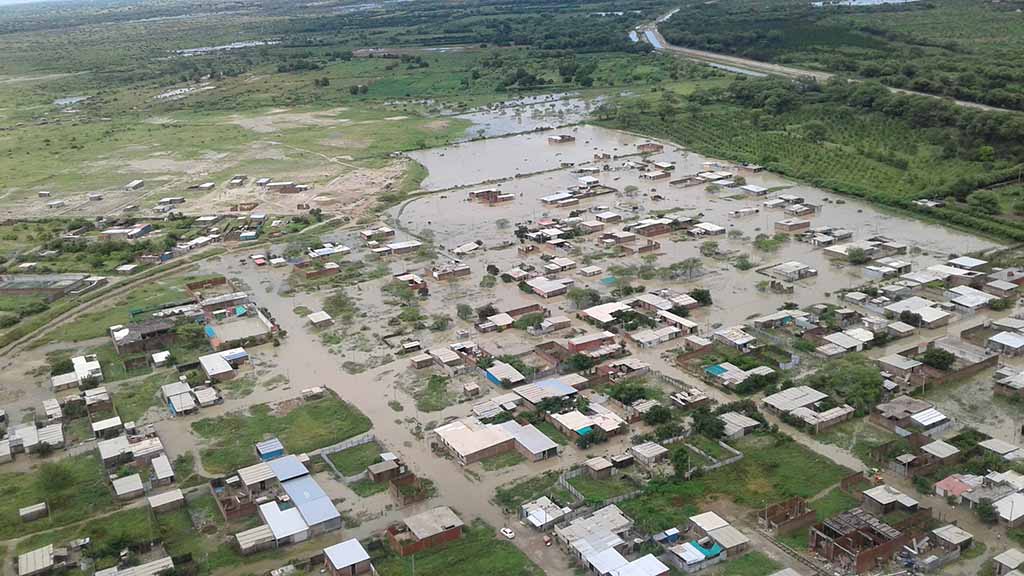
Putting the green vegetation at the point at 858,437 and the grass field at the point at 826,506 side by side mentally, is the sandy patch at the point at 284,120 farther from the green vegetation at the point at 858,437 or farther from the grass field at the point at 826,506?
the grass field at the point at 826,506

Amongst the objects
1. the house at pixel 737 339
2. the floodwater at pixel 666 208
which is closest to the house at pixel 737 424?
the house at pixel 737 339

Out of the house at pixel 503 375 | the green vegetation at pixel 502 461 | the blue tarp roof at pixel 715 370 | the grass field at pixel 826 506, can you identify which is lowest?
the green vegetation at pixel 502 461

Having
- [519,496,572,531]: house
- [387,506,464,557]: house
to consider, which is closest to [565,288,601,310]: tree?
[519,496,572,531]: house

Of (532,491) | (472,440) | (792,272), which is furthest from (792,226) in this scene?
(532,491)

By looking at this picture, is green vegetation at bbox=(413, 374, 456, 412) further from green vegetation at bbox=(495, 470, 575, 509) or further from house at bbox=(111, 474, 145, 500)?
house at bbox=(111, 474, 145, 500)

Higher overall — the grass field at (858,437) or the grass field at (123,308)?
the grass field at (858,437)
